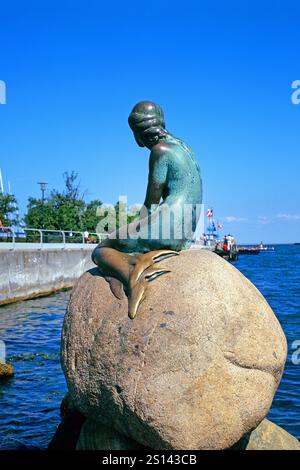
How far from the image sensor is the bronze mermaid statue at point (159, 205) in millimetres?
5824

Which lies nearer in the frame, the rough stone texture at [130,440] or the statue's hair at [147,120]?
the rough stone texture at [130,440]

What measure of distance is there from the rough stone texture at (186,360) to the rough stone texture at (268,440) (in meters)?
0.79

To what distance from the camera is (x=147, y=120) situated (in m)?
6.04

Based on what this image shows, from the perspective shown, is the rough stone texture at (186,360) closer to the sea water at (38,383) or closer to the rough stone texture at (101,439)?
the rough stone texture at (101,439)

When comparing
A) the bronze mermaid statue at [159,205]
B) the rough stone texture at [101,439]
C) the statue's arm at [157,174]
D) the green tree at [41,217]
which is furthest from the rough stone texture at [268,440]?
the green tree at [41,217]

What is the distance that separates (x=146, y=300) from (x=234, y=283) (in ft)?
2.58

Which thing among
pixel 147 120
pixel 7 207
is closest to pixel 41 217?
pixel 7 207

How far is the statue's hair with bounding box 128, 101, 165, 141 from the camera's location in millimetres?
6039

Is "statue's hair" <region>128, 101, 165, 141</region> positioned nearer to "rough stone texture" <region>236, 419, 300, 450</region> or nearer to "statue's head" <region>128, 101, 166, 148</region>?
"statue's head" <region>128, 101, 166, 148</region>

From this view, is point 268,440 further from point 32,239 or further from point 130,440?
point 32,239

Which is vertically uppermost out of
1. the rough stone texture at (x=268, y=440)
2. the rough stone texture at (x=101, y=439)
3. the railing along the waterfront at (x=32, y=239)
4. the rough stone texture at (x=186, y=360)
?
the railing along the waterfront at (x=32, y=239)

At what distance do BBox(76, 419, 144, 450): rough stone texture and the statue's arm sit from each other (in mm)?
2244

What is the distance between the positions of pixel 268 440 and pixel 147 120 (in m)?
3.43
